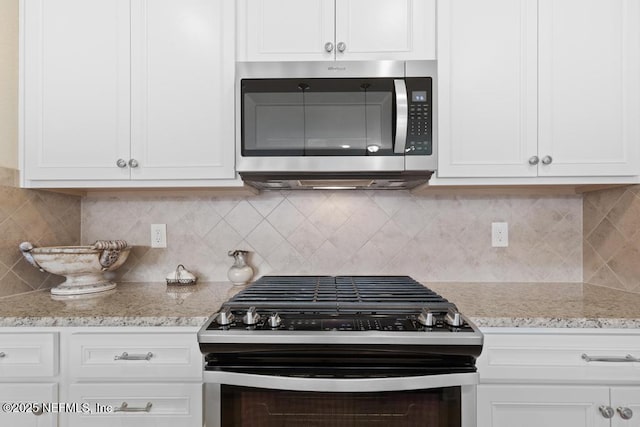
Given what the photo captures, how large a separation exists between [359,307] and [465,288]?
684 mm

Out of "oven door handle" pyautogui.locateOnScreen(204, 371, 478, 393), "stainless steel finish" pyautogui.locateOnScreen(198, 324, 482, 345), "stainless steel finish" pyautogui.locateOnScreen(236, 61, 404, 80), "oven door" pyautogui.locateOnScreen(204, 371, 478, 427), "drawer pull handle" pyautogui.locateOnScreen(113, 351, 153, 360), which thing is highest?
"stainless steel finish" pyautogui.locateOnScreen(236, 61, 404, 80)

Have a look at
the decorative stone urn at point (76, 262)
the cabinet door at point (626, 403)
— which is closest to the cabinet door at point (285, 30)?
the decorative stone urn at point (76, 262)

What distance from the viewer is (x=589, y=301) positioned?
1496 millimetres

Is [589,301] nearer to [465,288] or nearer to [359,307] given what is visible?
[465,288]

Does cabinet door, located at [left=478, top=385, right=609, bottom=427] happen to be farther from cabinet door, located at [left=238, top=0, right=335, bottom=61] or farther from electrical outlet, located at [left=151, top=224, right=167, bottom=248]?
electrical outlet, located at [left=151, top=224, right=167, bottom=248]

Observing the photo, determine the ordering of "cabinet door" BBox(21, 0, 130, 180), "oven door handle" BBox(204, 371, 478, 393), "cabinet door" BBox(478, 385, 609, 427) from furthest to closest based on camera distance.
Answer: "cabinet door" BBox(21, 0, 130, 180) → "cabinet door" BBox(478, 385, 609, 427) → "oven door handle" BBox(204, 371, 478, 393)

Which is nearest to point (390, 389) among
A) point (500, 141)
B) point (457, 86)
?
point (500, 141)

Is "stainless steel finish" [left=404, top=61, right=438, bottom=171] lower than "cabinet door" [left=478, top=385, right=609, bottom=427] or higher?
higher

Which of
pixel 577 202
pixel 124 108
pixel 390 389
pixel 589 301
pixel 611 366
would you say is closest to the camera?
pixel 390 389

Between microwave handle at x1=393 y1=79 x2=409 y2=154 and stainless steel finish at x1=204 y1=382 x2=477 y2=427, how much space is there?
2.84 feet

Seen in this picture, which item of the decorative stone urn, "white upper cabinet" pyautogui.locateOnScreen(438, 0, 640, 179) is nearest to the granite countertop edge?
the decorative stone urn

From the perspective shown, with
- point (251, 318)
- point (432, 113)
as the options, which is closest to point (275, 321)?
point (251, 318)

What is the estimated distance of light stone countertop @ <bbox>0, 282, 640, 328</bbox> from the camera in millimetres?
1260

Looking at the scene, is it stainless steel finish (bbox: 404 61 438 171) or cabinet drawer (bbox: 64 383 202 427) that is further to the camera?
stainless steel finish (bbox: 404 61 438 171)
